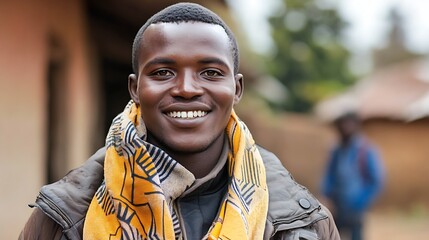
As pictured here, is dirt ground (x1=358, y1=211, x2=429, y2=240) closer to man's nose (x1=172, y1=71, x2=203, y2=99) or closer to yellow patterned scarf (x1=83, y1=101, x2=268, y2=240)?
yellow patterned scarf (x1=83, y1=101, x2=268, y2=240)

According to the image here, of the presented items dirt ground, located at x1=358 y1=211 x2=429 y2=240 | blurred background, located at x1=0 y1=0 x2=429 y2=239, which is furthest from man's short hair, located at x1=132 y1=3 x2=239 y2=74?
dirt ground, located at x1=358 y1=211 x2=429 y2=240

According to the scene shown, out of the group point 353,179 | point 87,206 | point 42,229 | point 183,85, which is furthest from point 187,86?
point 353,179

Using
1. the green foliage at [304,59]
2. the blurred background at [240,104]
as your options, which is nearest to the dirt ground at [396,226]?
the blurred background at [240,104]

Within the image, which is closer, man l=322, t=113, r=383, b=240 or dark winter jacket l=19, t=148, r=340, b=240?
dark winter jacket l=19, t=148, r=340, b=240

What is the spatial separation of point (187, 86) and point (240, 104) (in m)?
12.7

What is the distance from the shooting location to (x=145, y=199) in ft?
6.76

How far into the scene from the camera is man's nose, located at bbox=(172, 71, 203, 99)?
6.87 ft

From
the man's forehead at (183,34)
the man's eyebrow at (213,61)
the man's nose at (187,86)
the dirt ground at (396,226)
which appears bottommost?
the dirt ground at (396,226)

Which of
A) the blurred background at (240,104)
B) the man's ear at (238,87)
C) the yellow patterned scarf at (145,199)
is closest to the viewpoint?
the yellow patterned scarf at (145,199)

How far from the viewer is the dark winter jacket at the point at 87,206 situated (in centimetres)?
212

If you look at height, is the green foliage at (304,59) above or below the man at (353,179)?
above

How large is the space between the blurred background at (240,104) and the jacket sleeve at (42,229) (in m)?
3.53

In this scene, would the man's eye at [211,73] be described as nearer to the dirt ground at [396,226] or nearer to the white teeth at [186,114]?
the white teeth at [186,114]

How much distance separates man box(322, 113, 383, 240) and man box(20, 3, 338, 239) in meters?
4.05
